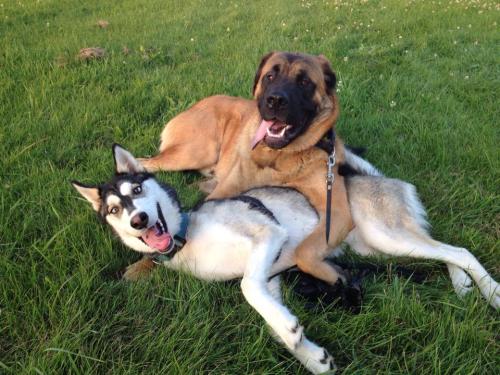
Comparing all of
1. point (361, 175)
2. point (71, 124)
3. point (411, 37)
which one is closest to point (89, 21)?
point (71, 124)

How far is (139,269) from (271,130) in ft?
4.88

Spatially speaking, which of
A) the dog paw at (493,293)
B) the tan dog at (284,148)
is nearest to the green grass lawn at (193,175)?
the dog paw at (493,293)

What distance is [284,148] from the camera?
11.2 ft

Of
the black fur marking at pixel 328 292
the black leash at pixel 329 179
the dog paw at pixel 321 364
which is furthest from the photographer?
the black leash at pixel 329 179

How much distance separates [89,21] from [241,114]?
15.9 ft

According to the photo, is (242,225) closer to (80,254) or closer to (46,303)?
(80,254)

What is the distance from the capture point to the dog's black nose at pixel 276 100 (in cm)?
316

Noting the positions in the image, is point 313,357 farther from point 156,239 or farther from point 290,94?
point 290,94

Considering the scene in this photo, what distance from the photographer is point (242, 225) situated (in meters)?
2.70

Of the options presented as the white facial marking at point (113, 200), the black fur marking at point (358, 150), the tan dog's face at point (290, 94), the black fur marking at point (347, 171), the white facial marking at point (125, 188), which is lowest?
the black fur marking at point (358, 150)

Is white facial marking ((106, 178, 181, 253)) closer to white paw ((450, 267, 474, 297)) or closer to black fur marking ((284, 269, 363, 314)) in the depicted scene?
black fur marking ((284, 269, 363, 314))

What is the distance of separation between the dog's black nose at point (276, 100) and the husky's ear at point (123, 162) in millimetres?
1062

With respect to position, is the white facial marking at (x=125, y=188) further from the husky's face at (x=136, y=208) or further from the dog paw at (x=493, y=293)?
the dog paw at (x=493, y=293)

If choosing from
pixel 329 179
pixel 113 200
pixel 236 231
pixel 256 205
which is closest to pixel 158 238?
pixel 113 200
